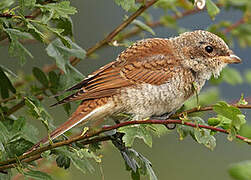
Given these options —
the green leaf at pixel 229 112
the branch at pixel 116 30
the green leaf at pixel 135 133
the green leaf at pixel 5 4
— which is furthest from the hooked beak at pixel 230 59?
the green leaf at pixel 5 4

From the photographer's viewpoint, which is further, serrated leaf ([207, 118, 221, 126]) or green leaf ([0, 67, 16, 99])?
green leaf ([0, 67, 16, 99])

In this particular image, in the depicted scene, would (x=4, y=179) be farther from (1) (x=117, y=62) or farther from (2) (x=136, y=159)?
(1) (x=117, y=62)

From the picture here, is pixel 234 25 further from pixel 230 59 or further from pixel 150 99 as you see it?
pixel 150 99

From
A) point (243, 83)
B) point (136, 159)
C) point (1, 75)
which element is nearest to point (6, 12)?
point (1, 75)

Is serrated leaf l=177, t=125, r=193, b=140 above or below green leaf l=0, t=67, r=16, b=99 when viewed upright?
below

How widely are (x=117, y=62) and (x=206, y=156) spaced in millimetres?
7094

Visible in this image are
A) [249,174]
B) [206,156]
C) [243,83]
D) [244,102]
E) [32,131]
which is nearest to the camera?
[249,174]

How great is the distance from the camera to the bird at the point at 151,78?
10.6ft

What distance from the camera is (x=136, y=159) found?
2.74m

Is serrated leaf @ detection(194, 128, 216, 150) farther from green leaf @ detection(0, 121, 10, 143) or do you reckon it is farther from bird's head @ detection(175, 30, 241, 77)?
bird's head @ detection(175, 30, 241, 77)

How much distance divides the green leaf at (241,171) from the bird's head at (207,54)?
1416 millimetres

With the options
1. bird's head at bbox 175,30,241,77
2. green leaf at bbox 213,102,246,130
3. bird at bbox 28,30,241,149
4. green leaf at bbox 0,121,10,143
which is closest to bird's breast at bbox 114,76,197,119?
bird at bbox 28,30,241,149

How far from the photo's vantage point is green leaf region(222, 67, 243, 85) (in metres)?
3.70

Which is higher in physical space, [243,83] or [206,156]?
[243,83]
